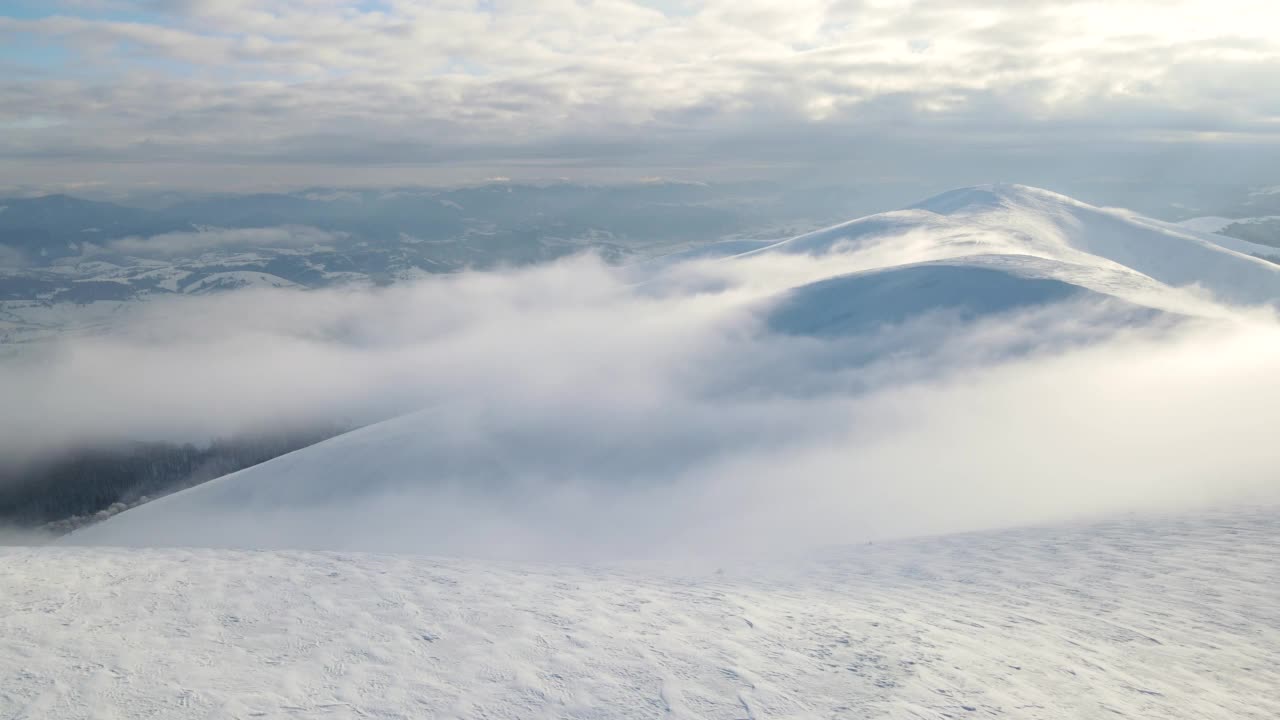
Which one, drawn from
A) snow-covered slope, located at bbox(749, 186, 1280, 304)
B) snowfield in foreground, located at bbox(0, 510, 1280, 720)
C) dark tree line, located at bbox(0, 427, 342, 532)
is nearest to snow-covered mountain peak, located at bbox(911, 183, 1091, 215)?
snow-covered slope, located at bbox(749, 186, 1280, 304)

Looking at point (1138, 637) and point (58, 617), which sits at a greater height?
point (58, 617)

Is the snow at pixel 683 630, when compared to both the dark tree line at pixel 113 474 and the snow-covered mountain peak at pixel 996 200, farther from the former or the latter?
the dark tree line at pixel 113 474

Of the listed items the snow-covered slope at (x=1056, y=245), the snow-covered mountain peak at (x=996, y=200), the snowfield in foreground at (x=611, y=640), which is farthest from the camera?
the snow-covered mountain peak at (x=996, y=200)

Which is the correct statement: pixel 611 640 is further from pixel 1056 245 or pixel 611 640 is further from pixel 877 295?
pixel 1056 245

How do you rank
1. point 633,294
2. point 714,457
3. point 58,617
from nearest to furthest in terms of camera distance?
point 58,617 < point 714,457 < point 633,294

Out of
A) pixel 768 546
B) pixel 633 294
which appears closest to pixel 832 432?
pixel 768 546

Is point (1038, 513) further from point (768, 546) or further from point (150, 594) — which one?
point (150, 594)

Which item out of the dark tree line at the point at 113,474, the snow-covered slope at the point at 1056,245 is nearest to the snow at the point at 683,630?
the snow-covered slope at the point at 1056,245
